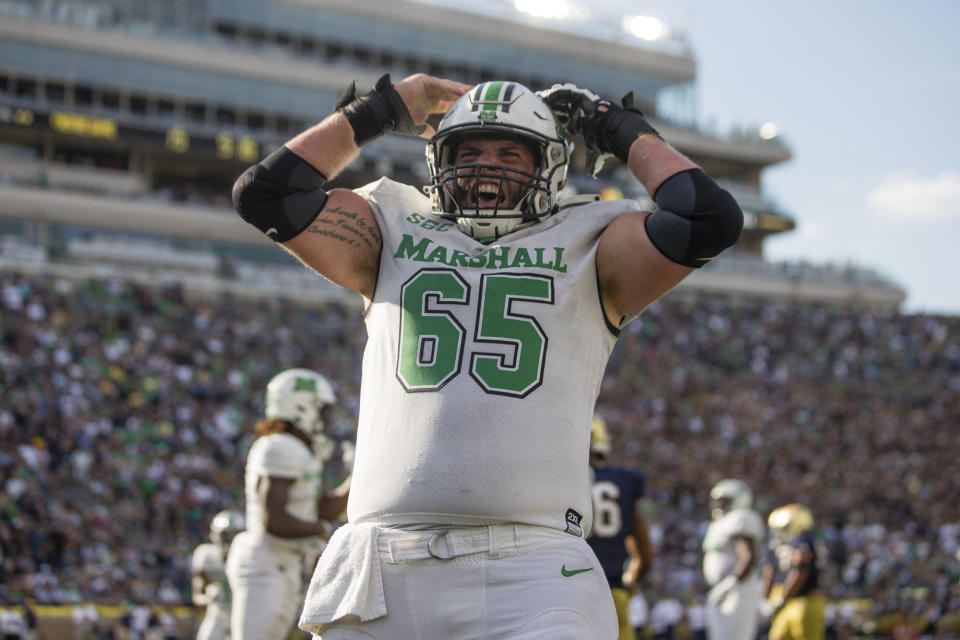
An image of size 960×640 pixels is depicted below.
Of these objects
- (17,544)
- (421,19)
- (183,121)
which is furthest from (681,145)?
(17,544)

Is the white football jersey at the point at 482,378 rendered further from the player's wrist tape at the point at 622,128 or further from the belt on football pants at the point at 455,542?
the player's wrist tape at the point at 622,128

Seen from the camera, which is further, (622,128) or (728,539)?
(728,539)

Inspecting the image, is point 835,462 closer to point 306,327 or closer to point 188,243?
point 306,327

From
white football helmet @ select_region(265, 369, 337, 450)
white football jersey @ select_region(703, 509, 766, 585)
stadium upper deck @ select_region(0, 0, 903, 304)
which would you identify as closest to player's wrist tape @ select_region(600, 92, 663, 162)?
white football helmet @ select_region(265, 369, 337, 450)

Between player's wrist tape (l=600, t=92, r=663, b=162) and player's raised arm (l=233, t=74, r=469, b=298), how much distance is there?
62 centimetres

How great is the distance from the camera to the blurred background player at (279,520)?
19.6 feet

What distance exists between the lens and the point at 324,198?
3180 millimetres

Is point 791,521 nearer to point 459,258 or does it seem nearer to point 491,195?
point 491,195

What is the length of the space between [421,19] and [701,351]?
54.0 feet

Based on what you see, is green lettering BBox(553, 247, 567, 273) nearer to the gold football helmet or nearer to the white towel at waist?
the white towel at waist

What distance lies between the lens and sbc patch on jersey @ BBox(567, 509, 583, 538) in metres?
2.93

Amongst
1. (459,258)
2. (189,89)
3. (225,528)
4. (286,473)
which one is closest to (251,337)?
(189,89)

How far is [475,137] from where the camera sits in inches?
129

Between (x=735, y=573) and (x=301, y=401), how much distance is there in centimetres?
420
